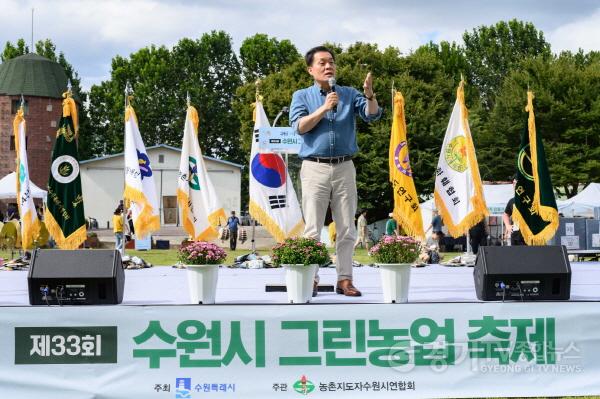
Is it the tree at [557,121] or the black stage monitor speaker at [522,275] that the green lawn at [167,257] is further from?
the tree at [557,121]

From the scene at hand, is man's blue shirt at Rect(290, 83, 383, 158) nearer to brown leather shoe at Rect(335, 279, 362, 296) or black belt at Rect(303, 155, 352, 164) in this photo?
black belt at Rect(303, 155, 352, 164)

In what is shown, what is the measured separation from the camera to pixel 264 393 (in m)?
4.75

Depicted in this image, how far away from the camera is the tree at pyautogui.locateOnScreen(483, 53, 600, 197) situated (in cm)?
4022

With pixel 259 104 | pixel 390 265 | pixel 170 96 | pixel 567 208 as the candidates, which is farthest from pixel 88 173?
pixel 390 265

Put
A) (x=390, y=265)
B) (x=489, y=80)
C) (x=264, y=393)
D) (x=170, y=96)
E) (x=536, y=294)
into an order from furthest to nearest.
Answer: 1. (x=489, y=80)
2. (x=170, y=96)
3. (x=390, y=265)
4. (x=536, y=294)
5. (x=264, y=393)

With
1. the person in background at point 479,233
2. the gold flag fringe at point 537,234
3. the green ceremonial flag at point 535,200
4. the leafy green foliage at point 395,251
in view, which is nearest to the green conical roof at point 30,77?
the person in background at point 479,233

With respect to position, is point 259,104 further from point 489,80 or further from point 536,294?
point 489,80

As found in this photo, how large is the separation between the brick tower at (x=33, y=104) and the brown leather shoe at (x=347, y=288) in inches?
2218

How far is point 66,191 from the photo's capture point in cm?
1396

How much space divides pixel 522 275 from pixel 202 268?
235cm

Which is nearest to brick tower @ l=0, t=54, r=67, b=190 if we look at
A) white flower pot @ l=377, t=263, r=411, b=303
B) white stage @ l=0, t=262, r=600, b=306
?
white stage @ l=0, t=262, r=600, b=306

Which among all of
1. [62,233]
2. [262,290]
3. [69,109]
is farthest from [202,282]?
[69,109]

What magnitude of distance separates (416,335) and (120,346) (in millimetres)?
1759

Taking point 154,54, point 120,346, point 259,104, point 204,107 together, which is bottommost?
point 120,346
